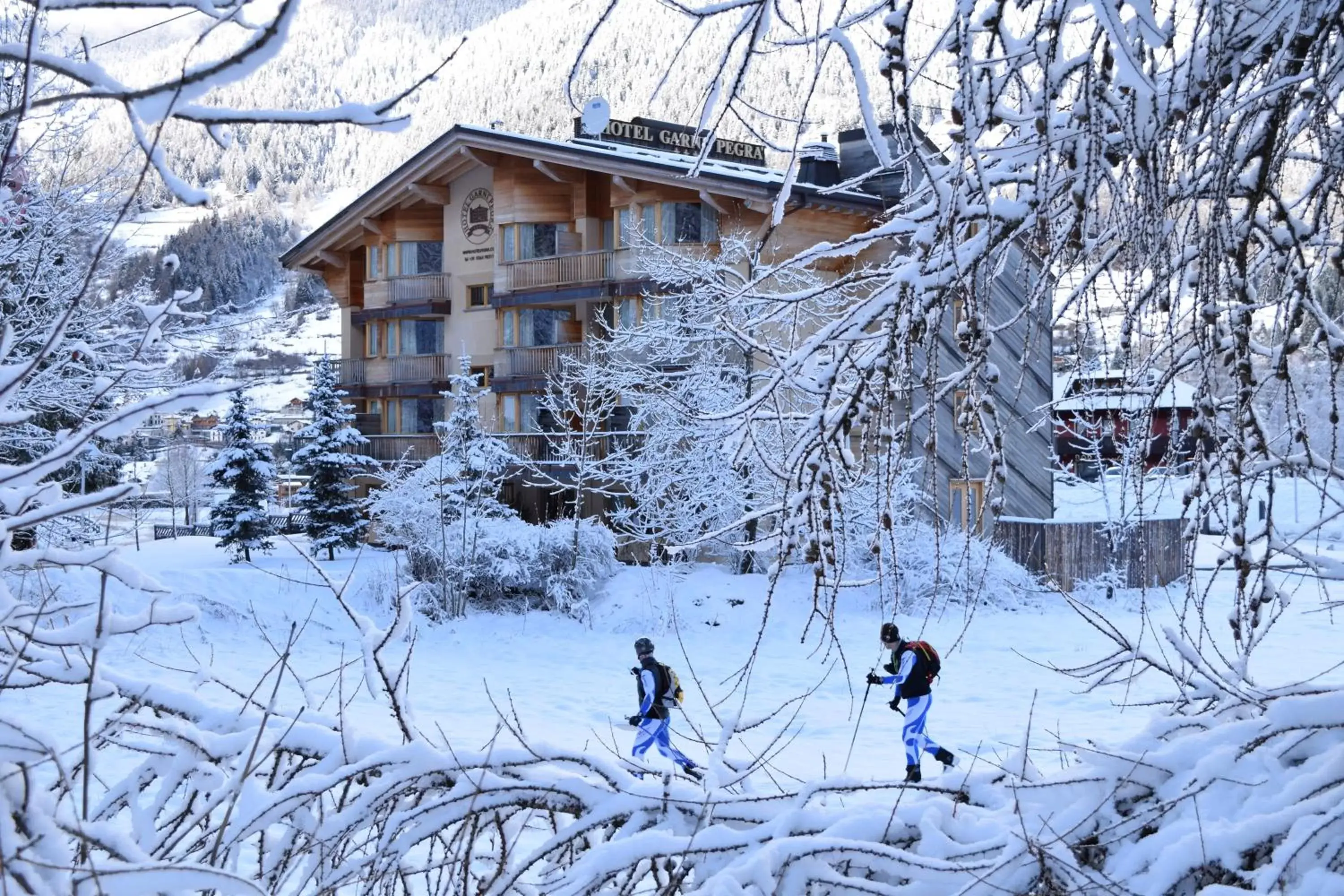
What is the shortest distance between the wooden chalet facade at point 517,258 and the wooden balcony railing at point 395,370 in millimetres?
45

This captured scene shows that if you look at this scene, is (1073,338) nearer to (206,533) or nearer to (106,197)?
(106,197)

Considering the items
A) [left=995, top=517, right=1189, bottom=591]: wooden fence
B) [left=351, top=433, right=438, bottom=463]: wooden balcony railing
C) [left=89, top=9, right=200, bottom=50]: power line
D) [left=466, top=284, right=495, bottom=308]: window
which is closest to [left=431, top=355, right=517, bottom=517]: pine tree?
[left=351, top=433, right=438, bottom=463]: wooden balcony railing

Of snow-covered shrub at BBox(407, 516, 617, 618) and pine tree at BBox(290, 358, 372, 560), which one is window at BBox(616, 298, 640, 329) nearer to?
snow-covered shrub at BBox(407, 516, 617, 618)

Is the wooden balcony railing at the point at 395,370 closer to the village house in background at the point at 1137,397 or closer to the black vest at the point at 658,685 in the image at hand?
the black vest at the point at 658,685

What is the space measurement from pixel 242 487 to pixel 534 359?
7.40 meters

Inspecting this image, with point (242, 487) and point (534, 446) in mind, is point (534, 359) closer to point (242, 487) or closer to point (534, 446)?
point (534, 446)

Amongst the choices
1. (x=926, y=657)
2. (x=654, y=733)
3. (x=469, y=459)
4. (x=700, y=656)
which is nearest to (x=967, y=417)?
(x=654, y=733)

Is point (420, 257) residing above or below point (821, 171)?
below

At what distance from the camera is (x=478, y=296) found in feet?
105

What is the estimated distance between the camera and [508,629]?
69.3ft

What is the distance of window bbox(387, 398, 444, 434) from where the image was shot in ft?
106

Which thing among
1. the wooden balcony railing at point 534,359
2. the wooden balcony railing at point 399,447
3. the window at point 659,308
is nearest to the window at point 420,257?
the wooden balcony railing at point 534,359

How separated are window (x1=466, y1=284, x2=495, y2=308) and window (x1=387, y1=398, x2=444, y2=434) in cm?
271

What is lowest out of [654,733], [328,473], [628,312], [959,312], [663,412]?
[654,733]
